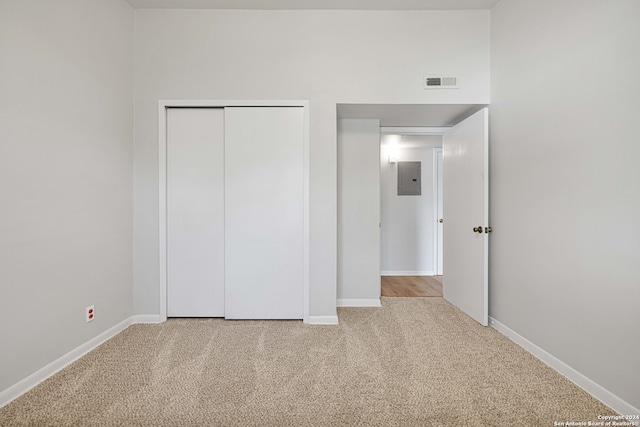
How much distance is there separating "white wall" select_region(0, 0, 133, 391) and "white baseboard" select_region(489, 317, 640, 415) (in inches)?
126

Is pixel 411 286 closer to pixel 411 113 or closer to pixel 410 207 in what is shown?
pixel 410 207

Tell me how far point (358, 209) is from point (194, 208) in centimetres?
164

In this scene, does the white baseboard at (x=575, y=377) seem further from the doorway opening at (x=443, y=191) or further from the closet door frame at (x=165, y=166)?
the closet door frame at (x=165, y=166)

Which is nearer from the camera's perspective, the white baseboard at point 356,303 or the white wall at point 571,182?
the white wall at point 571,182

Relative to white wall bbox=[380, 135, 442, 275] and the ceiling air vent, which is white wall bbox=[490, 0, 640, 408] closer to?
the ceiling air vent

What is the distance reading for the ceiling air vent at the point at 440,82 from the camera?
2605 millimetres

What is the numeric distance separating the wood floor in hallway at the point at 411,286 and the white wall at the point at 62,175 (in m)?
2.89

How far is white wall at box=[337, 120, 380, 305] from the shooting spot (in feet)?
10.3

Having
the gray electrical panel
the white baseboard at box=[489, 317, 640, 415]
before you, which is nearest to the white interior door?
the white baseboard at box=[489, 317, 640, 415]

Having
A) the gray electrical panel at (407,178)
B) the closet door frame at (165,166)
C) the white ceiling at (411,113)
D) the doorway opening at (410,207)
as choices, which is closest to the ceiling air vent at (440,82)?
the white ceiling at (411,113)

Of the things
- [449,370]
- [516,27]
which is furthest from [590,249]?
[516,27]

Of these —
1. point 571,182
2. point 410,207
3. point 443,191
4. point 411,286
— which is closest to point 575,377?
point 571,182

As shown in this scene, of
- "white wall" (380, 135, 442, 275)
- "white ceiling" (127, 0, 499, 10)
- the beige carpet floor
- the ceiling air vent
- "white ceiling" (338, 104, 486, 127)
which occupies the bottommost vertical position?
the beige carpet floor

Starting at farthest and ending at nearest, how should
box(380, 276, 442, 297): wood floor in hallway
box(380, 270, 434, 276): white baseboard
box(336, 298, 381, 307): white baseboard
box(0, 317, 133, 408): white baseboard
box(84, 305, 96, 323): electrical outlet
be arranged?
box(380, 270, 434, 276): white baseboard, box(380, 276, 442, 297): wood floor in hallway, box(336, 298, 381, 307): white baseboard, box(84, 305, 96, 323): electrical outlet, box(0, 317, 133, 408): white baseboard
